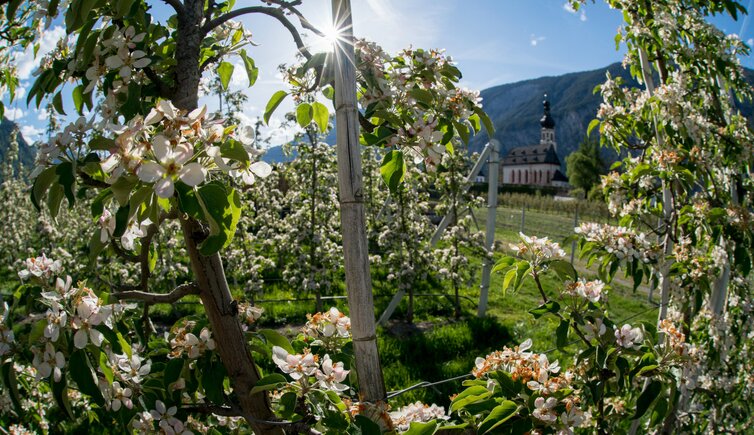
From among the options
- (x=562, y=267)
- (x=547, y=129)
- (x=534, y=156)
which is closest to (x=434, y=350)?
(x=562, y=267)

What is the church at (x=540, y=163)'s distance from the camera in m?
103

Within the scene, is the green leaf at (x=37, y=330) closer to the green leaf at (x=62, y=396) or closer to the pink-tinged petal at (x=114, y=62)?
the green leaf at (x=62, y=396)

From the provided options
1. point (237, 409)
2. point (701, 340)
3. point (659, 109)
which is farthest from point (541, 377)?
point (701, 340)

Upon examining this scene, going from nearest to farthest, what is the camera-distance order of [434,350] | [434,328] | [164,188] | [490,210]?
[164,188] < [434,350] < [434,328] < [490,210]

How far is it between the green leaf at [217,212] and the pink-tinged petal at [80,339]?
1.06 feet

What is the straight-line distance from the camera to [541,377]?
3.78 ft

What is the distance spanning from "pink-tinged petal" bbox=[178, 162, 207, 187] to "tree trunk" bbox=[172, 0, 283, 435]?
461mm

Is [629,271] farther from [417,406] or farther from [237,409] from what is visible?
[237,409]

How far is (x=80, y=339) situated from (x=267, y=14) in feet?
2.67

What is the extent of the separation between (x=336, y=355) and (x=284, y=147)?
509 centimetres

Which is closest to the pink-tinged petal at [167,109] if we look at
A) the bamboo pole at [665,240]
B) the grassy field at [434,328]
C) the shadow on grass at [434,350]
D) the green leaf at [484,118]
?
the green leaf at [484,118]

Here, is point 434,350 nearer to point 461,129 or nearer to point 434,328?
point 434,328

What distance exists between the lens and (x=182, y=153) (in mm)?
669

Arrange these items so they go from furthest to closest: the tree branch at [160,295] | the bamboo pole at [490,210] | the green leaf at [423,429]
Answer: the bamboo pole at [490,210] < the tree branch at [160,295] < the green leaf at [423,429]
